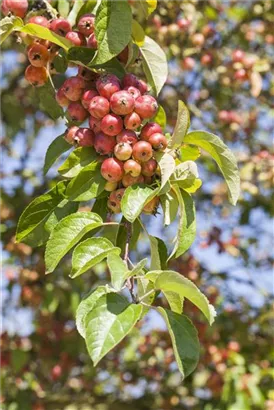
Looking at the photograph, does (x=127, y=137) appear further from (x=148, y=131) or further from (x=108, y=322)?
(x=108, y=322)

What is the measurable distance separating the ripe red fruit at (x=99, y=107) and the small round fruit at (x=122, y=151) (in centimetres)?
7

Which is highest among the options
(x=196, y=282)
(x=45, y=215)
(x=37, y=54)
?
(x=37, y=54)

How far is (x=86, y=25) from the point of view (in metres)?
1.42

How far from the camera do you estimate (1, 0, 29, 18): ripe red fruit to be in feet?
4.87

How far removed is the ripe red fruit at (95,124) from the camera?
4.17ft

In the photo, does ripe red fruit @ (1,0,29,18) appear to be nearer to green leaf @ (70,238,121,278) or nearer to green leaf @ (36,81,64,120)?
green leaf @ (36,81,64,120)

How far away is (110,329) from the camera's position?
3.28 feet

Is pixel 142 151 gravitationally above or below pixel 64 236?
above

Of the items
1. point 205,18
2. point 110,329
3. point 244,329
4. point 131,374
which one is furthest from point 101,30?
point 131,374

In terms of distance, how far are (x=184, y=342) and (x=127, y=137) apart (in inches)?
15.6

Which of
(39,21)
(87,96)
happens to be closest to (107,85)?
(87,96)

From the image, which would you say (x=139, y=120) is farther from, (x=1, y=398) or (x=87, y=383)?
(x=87, y=383)

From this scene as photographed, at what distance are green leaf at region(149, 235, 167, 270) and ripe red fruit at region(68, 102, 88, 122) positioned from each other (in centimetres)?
29

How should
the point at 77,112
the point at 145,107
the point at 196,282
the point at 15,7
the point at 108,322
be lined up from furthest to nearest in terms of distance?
the point at 196,282, the point at 15,7, the point at 77,112, the point at 145,107, the point at 108,322
